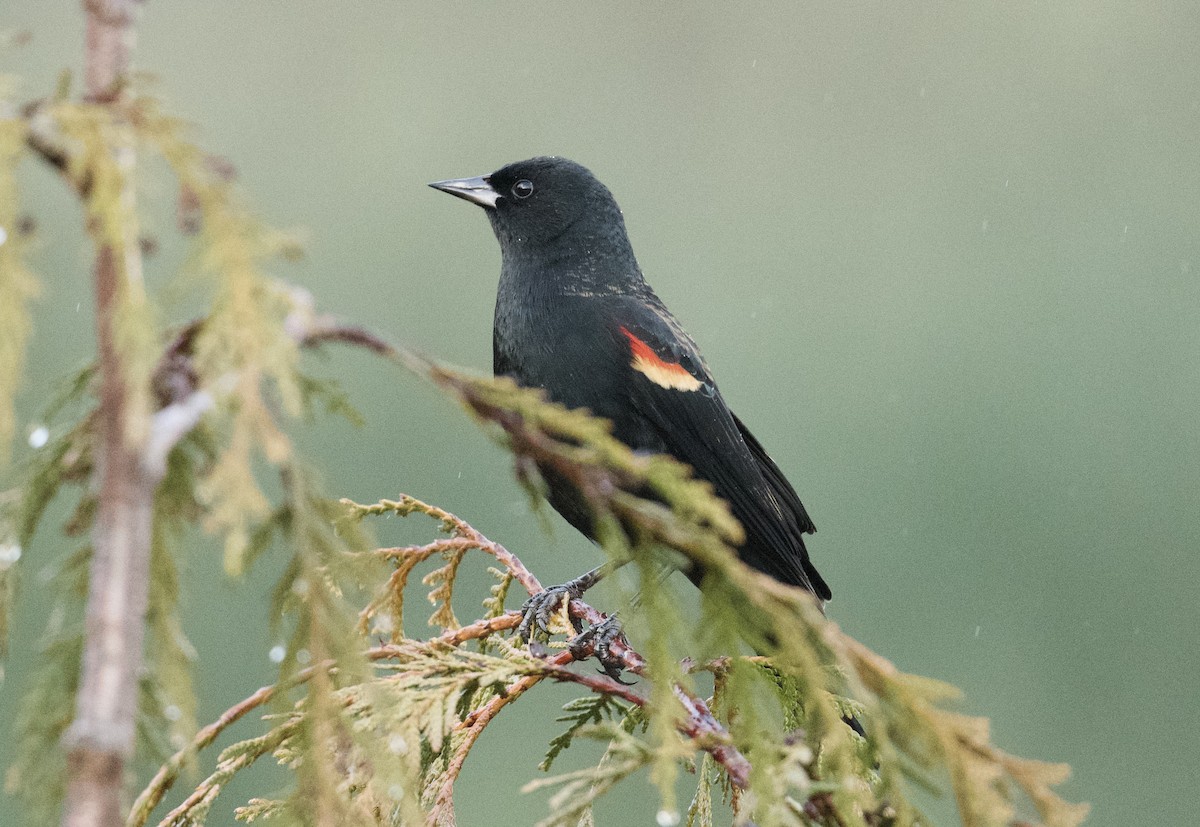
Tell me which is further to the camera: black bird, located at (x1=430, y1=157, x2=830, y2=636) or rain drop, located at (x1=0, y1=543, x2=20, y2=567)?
black bird, located at (x1=430, y1=157, x2=830, y2=636)

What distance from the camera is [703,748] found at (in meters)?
1.40

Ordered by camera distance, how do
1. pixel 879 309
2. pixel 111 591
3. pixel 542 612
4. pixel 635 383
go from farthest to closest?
pixel 879 309 → pixel 635 383 → pixel 542 612 → pixel 111 591

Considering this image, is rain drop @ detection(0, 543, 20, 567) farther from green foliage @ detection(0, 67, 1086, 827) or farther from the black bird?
the black bird

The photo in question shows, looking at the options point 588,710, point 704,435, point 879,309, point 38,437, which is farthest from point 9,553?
point 879,309

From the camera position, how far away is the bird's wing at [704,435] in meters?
2.82

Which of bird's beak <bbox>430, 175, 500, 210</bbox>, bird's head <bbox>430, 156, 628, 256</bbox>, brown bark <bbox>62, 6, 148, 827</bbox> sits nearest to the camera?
brown bark <bbox>62, 6, 148, 827</bbox>

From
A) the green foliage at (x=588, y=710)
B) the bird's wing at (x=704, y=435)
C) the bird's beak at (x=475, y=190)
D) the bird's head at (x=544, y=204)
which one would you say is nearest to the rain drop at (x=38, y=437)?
the green foliage at (x=588, y=710)

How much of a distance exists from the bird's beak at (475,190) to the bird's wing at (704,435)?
0.76 metres

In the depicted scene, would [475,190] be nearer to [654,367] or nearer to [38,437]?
[654,367]

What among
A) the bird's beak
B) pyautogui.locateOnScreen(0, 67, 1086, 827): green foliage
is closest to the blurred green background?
the bird's beak

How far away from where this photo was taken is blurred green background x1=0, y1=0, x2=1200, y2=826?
868 centimetres

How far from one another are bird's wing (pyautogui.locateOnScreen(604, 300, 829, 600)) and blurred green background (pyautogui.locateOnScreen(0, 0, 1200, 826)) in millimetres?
3409

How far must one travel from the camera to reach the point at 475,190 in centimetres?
358

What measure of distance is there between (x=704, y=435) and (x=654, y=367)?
204 millimetres
